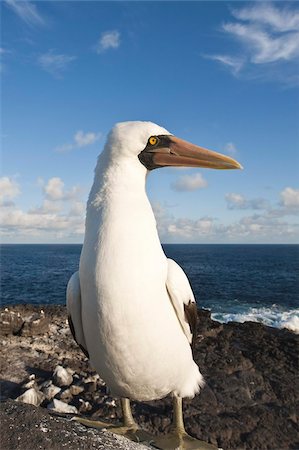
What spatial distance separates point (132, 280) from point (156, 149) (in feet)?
4.88

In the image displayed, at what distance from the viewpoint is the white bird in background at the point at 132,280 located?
3.71m

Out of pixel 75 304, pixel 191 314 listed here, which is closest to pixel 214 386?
pixel 191 314

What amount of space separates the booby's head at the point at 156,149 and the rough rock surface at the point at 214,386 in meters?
3.36

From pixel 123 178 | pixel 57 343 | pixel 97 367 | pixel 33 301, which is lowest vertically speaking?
pixel 33 301

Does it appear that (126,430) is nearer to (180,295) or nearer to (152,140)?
(180,295)

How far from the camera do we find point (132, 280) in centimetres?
370

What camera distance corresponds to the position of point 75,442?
13.3 feet

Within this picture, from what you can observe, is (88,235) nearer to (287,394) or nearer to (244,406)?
(244,406)

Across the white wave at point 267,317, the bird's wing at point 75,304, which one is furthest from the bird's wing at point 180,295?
the white wave at point 267,317

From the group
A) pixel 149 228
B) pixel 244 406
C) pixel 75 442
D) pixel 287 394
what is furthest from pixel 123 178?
pixel 287 394

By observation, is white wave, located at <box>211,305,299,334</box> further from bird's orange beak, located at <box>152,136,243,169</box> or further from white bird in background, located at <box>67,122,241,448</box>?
bird's orange beak, located at <box>152,136,243,169</box>

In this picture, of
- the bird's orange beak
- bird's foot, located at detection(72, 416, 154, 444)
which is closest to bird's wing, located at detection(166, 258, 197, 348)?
the bird's orange beak

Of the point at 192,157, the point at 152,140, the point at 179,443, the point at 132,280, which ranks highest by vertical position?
the point at 152,140

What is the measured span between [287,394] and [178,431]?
17.8 feet
